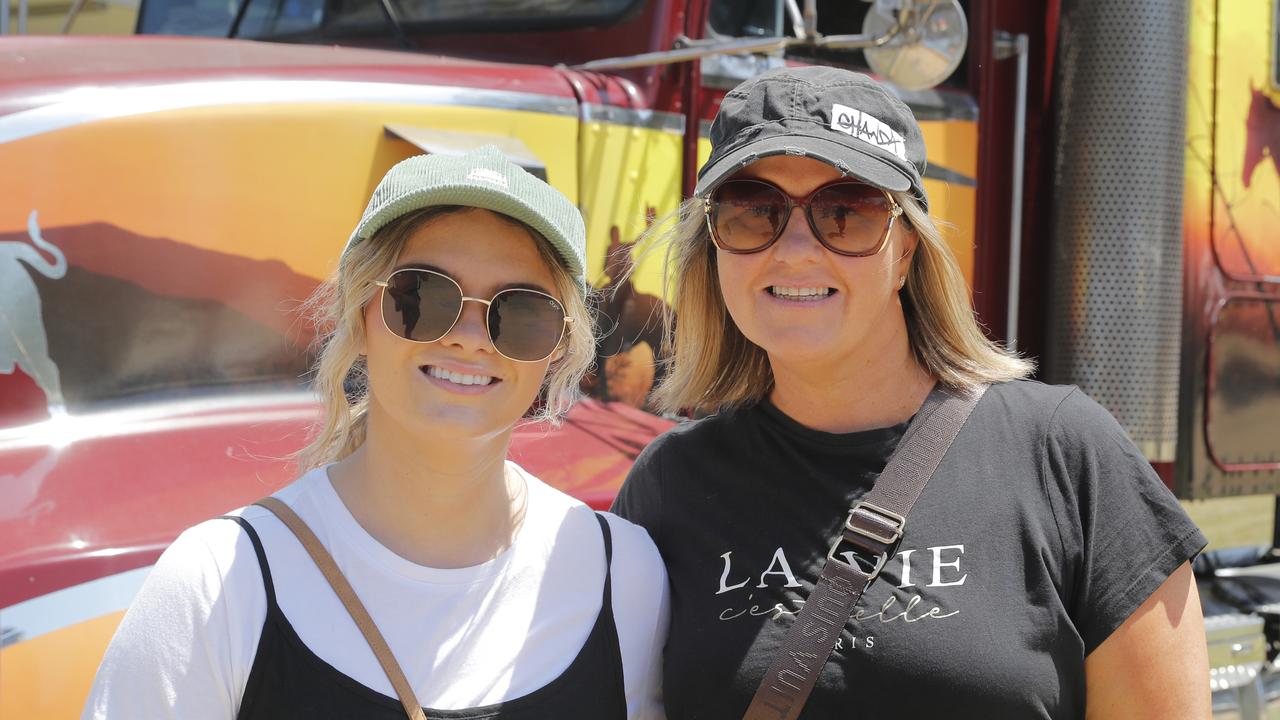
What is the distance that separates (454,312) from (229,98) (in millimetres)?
1018

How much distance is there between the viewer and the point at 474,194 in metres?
1.47

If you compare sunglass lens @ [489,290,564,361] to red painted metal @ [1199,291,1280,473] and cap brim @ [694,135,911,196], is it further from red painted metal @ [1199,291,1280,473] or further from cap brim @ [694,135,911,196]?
red painted metal @ [1199,291,1280,473]

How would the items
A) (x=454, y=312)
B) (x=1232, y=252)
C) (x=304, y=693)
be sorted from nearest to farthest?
(x=304, y=693) < (x=454, y=312) < (x=1232, y=252)

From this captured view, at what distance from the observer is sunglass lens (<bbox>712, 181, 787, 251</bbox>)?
1.64m

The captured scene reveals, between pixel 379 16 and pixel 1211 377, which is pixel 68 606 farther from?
pixel 1211 377

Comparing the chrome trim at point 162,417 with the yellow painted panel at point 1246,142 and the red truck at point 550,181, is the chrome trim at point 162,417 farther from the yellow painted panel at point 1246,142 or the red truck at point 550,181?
the yellow painted panel at point 1246,142

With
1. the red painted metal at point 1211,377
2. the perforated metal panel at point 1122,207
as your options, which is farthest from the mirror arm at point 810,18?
the red painted metal at point 1211,377

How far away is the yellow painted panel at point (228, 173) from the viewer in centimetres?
207

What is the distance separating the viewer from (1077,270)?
10.4ft

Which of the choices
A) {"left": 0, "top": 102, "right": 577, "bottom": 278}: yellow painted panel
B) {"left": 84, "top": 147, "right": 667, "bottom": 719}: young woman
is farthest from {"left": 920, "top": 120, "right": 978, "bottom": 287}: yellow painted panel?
{"left": 84, "top": 147, "right": 667, "bottom": 719}: young woman

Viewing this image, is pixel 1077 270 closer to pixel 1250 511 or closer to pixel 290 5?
pixel 290 5

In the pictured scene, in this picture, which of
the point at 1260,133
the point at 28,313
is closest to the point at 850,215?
the point at 28,313

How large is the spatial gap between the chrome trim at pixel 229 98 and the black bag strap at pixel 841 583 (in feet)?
4.18

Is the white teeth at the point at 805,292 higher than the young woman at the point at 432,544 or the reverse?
higher
